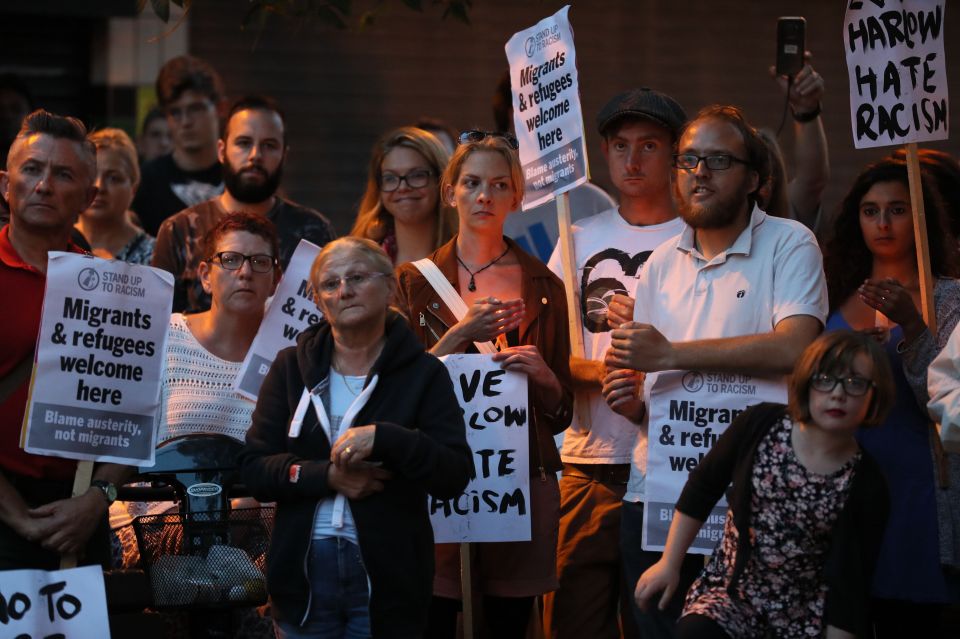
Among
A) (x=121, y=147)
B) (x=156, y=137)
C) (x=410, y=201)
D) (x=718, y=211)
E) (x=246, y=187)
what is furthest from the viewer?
(x=156, y=137)

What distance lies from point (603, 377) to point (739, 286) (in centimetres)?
80

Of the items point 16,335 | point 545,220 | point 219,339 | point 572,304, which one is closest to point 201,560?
point 16,335

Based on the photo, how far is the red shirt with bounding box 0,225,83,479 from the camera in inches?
219

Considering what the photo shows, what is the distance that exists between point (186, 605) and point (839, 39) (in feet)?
28.1

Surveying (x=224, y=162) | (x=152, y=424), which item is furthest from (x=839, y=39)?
(x=152, y=424)

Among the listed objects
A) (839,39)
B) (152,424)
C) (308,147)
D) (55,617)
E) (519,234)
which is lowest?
(55,617)

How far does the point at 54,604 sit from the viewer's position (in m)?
5.43

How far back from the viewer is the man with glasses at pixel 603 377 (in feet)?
20.8

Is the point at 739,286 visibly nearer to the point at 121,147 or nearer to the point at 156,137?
the point at 121,147

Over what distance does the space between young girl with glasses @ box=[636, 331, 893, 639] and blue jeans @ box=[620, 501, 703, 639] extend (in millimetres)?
345

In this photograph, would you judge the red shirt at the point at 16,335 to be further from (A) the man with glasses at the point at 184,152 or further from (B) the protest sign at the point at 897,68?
(A) the man with glasses at the point at 184,152

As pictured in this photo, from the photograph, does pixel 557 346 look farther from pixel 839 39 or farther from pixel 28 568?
pixel 839 39

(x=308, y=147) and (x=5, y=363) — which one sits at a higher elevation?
(x=308, y=147)

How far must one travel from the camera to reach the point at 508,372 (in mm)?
6137
